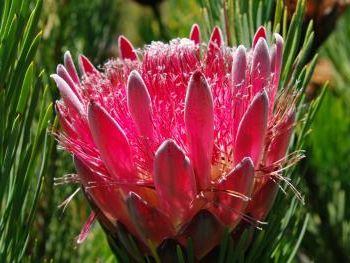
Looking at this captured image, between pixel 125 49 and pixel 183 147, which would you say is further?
pixel 125 49

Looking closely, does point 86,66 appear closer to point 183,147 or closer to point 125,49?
point 125,49

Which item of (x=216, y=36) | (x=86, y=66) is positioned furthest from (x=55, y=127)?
(x=216, y=36)

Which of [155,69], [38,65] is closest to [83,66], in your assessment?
[155,69]

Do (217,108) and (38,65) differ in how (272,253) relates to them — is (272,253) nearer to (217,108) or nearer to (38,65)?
(217,108)

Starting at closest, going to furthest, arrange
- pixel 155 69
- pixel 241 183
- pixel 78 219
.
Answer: pixel 241 183, pixel 155 69, pixel 78 219

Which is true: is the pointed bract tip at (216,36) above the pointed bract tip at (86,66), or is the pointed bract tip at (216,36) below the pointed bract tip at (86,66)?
above
